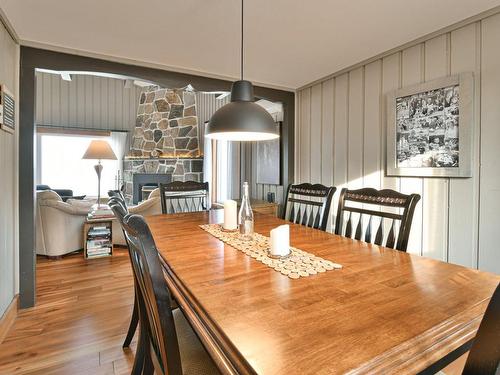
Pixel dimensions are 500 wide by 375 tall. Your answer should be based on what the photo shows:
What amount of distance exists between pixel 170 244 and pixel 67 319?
1.45 m

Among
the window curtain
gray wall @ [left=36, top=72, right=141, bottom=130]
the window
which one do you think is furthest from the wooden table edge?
gray wall @ [left=36, top=72, right=141, bottom=130]

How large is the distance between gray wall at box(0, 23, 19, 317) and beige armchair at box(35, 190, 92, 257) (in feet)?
4.47

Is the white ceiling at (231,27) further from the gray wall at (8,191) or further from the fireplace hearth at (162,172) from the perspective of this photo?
the fireplace hearth at (162,172)

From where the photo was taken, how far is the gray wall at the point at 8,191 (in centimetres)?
206

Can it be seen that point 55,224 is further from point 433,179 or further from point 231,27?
point 433,179

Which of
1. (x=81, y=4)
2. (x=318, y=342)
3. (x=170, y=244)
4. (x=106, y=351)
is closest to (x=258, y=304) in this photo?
(x=318, y=342)

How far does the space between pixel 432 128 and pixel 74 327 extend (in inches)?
122

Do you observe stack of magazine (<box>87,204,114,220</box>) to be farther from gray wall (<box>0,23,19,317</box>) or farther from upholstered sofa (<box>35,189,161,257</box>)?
gray wall (<box>0,23,19,317</box>)

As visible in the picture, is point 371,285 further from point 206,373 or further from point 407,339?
point 206,373

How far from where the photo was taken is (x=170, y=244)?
1506 millimetres

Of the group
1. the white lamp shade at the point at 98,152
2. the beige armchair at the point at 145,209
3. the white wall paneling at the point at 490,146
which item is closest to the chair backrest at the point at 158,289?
the white wall paneling at the point at 490,146

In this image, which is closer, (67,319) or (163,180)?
(67,319)

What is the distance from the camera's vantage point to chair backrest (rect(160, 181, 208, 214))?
2674 millimetres

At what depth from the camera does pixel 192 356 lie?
1053mm
